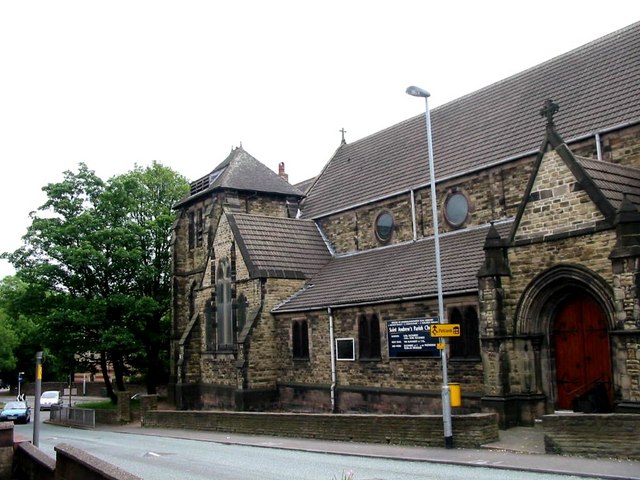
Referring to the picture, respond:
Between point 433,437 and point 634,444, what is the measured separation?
4.76 meters

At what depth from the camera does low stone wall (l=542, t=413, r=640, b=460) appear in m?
12.1

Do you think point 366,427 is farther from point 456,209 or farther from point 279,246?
point 279,246

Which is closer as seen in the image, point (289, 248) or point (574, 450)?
point (574, 450)

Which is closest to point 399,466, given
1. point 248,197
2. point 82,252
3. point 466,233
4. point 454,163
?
point 466,233

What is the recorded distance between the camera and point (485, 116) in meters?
26.0

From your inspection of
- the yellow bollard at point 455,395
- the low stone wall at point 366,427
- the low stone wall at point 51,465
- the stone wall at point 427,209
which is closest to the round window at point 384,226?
the stone wall at point 427,209

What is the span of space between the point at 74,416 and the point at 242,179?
15.3 m

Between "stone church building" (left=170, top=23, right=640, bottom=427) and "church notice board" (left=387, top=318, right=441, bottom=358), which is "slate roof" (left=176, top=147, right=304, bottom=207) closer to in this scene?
"stone church building" (left=170, top=23, right=640, bottom=427)

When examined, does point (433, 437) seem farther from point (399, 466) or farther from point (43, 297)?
point (43, 297)

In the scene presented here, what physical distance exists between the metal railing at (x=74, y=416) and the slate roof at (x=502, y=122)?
14731 mm

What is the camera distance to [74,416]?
35.7 metres

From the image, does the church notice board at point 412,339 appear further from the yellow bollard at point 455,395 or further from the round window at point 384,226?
the round window at point 384,226

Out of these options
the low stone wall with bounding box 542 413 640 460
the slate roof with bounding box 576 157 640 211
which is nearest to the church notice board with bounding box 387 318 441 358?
the slate roof with bounding box 576 157 640 211

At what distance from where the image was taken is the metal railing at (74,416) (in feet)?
111
